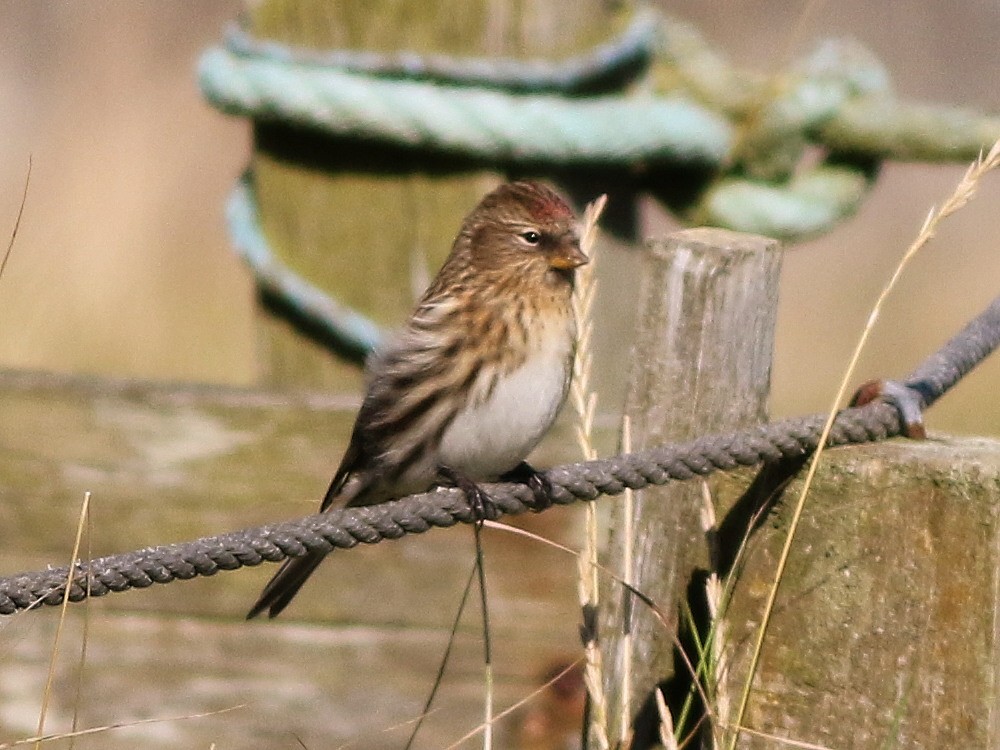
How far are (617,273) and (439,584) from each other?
0.81 meters

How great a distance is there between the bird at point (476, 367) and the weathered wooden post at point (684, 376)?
0.59 metres

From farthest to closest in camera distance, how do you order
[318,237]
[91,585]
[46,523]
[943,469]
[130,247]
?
1. [130,247]
2. [318,237]
3. [46,523]
4. [943,469]
5. [91,585]

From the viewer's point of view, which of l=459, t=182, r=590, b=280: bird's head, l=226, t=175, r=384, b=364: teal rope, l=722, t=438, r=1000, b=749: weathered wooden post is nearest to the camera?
l=722, t=438, r=1000, b=749: weathered wooden post

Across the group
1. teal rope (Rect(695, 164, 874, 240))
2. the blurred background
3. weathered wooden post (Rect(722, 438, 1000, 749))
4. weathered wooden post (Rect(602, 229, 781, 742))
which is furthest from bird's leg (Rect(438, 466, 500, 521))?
the blurred background

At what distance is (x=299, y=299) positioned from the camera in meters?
3.63

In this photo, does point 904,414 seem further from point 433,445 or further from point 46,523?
point 46,523

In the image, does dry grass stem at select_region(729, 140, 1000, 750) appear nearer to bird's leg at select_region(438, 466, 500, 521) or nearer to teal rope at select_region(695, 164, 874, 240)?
bird's leg at select_region(438, 466, 500, 521)

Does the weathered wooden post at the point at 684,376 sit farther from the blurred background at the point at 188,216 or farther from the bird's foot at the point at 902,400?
the blurred background at the point at 188,216

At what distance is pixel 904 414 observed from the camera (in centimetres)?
262

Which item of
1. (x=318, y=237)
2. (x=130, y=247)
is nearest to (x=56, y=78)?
(x=130, y=247)

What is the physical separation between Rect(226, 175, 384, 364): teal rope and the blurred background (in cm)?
276

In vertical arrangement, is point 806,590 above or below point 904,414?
below

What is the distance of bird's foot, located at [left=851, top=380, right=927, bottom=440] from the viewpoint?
260cm

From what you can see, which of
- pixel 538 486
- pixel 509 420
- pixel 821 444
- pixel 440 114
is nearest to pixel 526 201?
pixel 440 114
